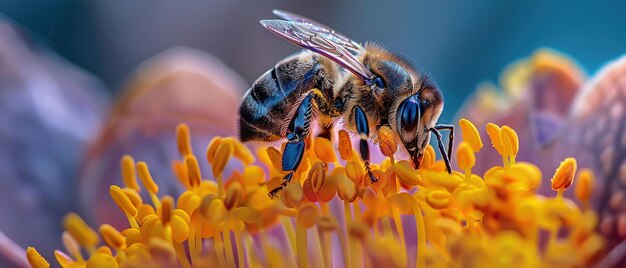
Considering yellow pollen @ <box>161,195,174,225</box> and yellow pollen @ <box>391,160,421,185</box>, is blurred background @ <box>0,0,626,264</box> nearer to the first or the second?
yellow pollen @ <box>161,195,174,225</box>

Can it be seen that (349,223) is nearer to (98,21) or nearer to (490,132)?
(490,132)

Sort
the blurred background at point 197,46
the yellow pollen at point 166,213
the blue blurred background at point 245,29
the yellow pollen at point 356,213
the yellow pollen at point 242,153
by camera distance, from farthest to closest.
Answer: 1. the blue blurred background at point 245,29
2. the blurred background at point 197,46
3. the yellow pollen at point 242,153
4. the yellow pollen at point 166,213
5. the yellow pollen at point 356,213

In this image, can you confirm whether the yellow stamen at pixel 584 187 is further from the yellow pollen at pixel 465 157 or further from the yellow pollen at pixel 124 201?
the yellow pollen at pixel 124 201

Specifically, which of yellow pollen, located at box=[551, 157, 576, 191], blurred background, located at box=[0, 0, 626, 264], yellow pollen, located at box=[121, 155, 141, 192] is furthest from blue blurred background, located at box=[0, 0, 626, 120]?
yellow pollen, located at box=[551, 157, 576, 191]

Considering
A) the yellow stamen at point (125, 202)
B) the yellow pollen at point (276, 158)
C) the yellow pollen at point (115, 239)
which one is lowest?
the yellow pollen at point (115, 239)

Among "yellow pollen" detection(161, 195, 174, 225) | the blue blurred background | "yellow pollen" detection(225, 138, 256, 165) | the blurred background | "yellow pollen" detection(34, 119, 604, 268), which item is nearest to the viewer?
"yellow pollen" detection(34, 119, 604, 268)

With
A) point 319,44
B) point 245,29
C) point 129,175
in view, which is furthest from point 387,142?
point 245,29

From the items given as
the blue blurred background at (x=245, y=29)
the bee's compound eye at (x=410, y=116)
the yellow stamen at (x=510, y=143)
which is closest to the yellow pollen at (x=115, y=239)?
the bee's compound eye at (x=410, y=116)
